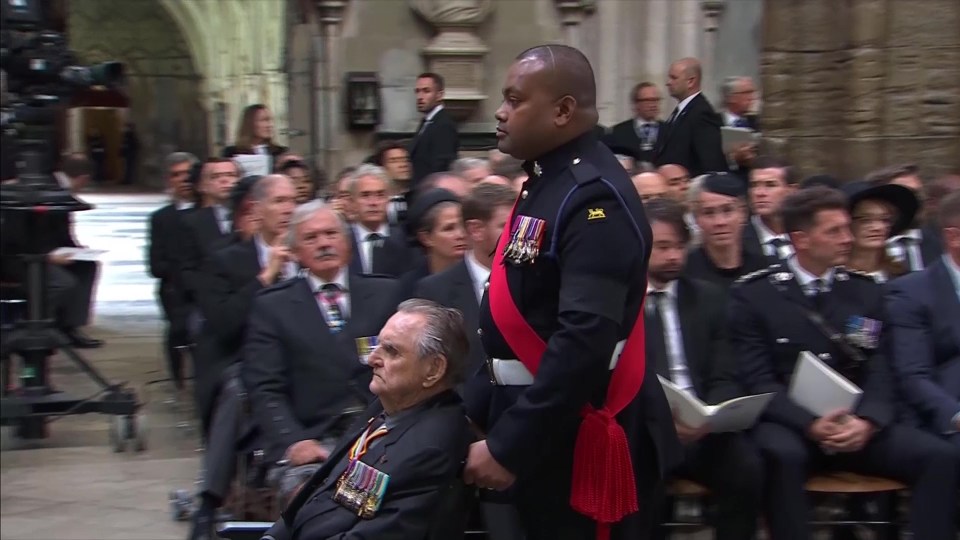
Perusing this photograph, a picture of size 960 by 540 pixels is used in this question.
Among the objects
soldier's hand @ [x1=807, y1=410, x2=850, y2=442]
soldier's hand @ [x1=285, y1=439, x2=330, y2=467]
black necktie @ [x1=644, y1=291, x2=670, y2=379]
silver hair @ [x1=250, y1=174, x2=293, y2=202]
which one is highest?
silver hair @ [x1=250, y1=174, x2=293, y2=202]

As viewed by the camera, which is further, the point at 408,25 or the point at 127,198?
the point at 127,198

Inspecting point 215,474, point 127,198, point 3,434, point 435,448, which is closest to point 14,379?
point 3,434

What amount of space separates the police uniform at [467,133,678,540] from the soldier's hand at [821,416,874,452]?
5.30ft

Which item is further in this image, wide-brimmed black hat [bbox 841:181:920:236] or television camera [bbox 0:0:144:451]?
television camera [bbox 0:0:144:451]

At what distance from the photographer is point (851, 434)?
A: 212 inches

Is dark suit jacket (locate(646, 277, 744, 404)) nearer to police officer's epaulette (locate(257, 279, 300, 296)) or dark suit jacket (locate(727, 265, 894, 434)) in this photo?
dark suit jacket (locate(727, 265, 894, 434))

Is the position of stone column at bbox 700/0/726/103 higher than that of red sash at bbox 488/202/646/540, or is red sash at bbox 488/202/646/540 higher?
stone column at bbox 700/0/726/103

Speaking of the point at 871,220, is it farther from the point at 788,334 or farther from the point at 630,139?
the point at 630,139

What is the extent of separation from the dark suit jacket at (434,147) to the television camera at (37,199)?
273 cm

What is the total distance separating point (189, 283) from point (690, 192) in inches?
118

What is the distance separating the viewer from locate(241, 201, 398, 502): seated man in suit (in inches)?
212

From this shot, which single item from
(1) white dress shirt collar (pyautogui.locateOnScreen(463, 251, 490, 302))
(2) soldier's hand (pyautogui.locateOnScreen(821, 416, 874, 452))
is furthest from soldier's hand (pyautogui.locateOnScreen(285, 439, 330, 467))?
(2) soldier's hand (pyautogui.locateOnScreen(821, 416, 874, 452))

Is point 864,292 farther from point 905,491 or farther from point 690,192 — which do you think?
point 690,192

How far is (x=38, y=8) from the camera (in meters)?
8.09
